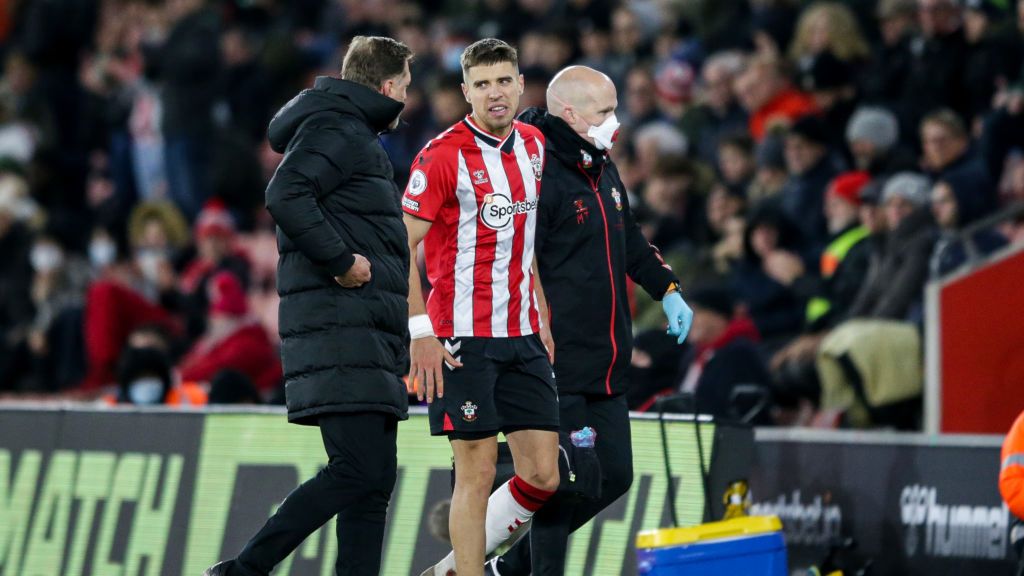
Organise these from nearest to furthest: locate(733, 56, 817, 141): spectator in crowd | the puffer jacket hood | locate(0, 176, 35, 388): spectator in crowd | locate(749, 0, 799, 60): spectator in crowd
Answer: the puffer jacket hood, locate(733, 56, 817, 141): spectator in crowd, locate(749, 0, 799, 60): spectator in crowd, locate(0, 176, 35, 388): spectator in crowd

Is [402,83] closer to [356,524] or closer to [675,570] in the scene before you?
[356,524]

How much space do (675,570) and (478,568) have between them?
29.7 inches

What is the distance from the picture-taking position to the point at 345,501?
6.24 metres

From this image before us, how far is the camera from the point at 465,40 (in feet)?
51.9

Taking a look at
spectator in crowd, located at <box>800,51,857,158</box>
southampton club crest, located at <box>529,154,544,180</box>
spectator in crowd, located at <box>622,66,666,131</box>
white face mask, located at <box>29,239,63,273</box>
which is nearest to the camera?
southampton club crest, located at <box>529,154,544,180</box>

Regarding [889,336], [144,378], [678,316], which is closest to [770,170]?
[889,336]

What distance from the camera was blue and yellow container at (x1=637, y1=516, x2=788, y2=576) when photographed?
265 inches

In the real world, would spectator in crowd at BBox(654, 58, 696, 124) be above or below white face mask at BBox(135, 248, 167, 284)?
above

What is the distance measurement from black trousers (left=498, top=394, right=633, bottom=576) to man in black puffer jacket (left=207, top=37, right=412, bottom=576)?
0.67 metres

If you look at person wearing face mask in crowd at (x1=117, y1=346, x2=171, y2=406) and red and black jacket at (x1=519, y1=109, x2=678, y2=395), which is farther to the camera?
person wearing face mask in crowd at (x1=117, y1=346, x2=171, y2=406)

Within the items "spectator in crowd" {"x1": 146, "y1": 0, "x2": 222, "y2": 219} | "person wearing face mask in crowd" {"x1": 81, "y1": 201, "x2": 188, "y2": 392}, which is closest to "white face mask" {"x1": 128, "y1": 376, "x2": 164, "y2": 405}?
"person wearing face mask in crowd" {"x1": 81, "y1": 201, "x2": 188, "y2": 392}

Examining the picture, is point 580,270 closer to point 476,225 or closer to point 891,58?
point 476,225

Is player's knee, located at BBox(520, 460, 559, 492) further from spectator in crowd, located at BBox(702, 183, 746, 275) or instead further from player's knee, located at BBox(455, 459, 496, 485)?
spectator in crowd, located at BBox(702, 183, 746, 275)

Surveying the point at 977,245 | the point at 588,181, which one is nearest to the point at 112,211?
the point at 977,245
